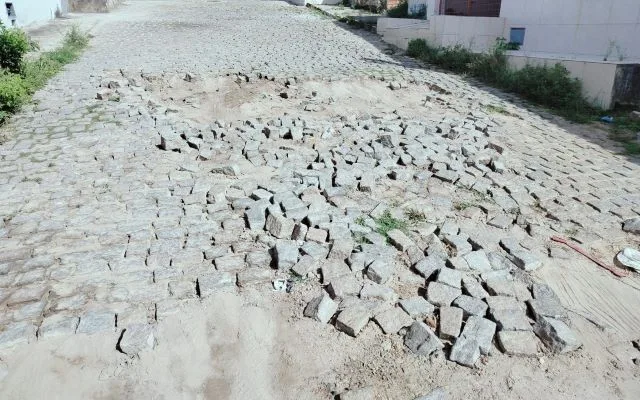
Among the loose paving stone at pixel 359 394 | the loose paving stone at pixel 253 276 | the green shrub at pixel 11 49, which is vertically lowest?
the loose paving stone at pixel 359 394

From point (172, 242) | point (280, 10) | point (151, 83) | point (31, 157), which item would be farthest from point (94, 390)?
point (280, 10)

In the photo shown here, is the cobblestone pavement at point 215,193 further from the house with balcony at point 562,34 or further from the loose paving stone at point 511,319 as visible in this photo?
the house with balcony at point 562,34

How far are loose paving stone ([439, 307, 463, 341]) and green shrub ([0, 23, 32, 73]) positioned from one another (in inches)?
350

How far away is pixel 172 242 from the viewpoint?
12.2 ft

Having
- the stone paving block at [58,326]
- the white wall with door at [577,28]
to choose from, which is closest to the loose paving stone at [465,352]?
the stone paving block at [58,326]

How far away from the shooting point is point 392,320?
2.96 metres

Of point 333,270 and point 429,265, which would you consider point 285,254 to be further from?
point 429,265

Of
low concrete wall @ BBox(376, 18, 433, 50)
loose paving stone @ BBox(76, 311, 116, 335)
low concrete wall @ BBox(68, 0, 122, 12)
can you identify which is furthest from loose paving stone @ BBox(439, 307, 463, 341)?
low concrete wall @ BBox(68, 0, 122, 12)

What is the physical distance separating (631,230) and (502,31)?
8808 mm

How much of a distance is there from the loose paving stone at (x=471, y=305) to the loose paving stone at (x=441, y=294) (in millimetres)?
45

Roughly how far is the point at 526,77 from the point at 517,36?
2846 mm

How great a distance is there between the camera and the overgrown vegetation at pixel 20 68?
21.7ft

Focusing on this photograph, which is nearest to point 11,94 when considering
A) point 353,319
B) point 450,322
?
point 353,319

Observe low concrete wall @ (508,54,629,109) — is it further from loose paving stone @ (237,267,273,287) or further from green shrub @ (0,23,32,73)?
green shrub @ (0,23,32,73)
